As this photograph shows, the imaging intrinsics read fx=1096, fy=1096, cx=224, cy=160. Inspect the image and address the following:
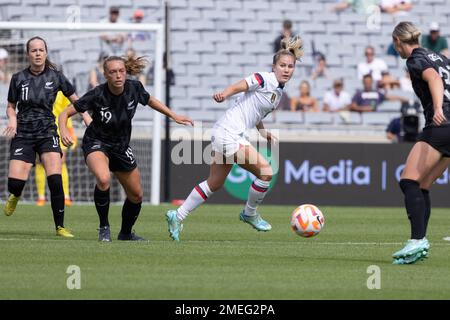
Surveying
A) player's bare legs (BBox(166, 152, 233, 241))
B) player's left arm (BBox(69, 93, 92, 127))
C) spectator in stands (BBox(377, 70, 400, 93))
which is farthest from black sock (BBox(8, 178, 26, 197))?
spectator in stands (BBox(377, 70, 400, 93))

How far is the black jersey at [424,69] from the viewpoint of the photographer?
9.52 meters

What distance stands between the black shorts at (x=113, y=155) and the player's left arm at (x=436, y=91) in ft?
10.8

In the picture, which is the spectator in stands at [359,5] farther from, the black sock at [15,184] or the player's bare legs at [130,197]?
the player's bare legs at [130,197]

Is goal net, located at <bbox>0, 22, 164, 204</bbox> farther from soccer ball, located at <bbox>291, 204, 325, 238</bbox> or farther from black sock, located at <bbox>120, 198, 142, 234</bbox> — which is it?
soccer ball, located at <bbox>291, 204, 325, 238</bbox>

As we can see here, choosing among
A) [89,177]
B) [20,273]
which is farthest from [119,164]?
[89,177]

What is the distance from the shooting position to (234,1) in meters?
26.7

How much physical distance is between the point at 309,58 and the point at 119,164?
1513 centimetres

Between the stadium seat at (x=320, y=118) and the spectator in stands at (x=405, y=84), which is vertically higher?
the spectator in stands at (x=405, y=84)

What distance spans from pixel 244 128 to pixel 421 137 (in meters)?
3.01

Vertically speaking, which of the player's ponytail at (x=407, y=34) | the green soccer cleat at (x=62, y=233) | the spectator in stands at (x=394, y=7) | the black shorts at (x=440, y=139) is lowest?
the green soccer cleat at (x=62, y=233)

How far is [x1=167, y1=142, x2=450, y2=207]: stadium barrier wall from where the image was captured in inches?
830

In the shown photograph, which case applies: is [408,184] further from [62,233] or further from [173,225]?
[62,233]

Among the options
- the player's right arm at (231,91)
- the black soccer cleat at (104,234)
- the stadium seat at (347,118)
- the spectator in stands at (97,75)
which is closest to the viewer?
the player's right arm at (231,91)

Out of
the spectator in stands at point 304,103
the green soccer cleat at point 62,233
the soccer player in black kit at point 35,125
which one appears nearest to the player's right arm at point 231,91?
the soccer player in black kit at point 35,125
